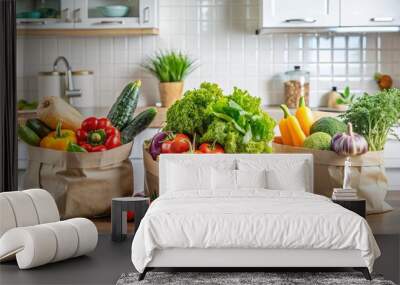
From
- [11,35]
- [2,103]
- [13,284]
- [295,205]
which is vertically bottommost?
[13,284]

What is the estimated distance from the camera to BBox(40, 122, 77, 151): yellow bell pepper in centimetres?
628

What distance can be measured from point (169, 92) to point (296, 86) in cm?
120

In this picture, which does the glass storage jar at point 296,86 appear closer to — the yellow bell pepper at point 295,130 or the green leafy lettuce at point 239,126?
the yellow bell pepper at point 295,130

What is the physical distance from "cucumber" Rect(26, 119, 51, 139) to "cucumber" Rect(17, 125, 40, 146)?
0.09 feet

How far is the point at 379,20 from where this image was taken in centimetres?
762

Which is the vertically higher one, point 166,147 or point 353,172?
point 166,147

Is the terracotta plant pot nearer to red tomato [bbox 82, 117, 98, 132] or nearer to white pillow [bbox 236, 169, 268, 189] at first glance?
red tomato [bbox 82, 117, 98, 132]

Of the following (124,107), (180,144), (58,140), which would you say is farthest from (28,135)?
(180,144)

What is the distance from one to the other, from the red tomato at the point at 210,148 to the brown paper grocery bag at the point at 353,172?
0.74 m

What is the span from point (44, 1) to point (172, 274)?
4.00 metres

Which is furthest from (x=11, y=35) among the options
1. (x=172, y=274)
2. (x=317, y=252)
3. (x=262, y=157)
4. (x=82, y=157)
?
(x=317, y=252)

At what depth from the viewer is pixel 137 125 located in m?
6.52

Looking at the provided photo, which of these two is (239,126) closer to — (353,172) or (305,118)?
(305,118)

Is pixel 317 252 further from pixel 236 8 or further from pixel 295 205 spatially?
pixel 236 8
